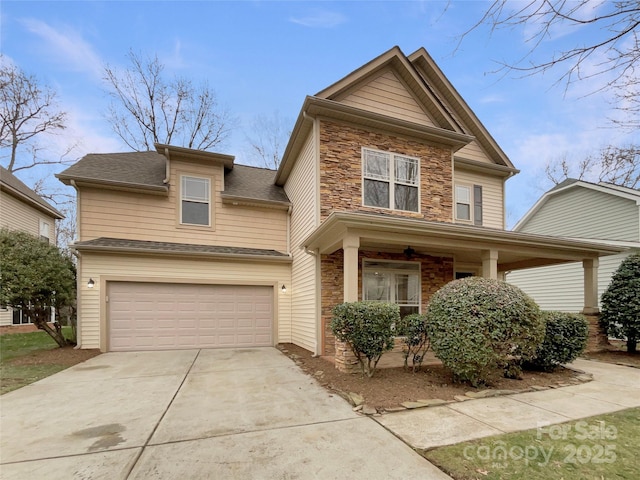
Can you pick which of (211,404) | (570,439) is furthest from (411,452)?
(211,404)

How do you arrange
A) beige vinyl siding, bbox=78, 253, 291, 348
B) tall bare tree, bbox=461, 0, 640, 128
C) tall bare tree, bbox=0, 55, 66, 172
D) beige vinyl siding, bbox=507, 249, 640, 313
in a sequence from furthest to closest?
tall bare tree, bbox=0, 55, 66, 172 < beige vinyl siding, bbox=507, 249, 640, 313 < beige vinyl siding, bbox=78, 253, 291, 348 < tall bare tree, bbox=461, 0, 640, 128

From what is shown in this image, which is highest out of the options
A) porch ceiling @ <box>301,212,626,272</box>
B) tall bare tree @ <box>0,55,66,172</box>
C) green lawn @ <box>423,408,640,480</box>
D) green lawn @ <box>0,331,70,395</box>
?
tall bare tree @ <box>0,55,66,172</box>

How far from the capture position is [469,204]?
10875mm

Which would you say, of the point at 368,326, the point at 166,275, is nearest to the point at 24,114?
the point at 166,275

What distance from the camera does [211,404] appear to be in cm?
438

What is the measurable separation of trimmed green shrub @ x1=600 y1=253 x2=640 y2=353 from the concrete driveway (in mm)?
8152

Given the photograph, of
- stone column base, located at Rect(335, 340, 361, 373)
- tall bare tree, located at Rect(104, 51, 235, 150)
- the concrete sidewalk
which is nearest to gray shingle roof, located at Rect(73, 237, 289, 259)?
stone column base, located at Rect(335, 340, 361, 373)

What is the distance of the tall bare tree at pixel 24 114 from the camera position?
16.0 m

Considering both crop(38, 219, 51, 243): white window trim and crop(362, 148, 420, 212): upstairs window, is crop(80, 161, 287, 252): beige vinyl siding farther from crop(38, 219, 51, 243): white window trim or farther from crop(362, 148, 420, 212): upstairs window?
crop(38, 219, 51, 243): white window trim

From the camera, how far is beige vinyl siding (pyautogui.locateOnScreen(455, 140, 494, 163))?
11.1 m

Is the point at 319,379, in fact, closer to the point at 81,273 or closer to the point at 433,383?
the point at 433,383

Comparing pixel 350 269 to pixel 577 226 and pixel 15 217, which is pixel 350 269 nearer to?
pixel 577 226

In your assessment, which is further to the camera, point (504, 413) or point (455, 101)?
point (455, 101)

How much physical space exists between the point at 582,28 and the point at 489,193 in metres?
9.39
